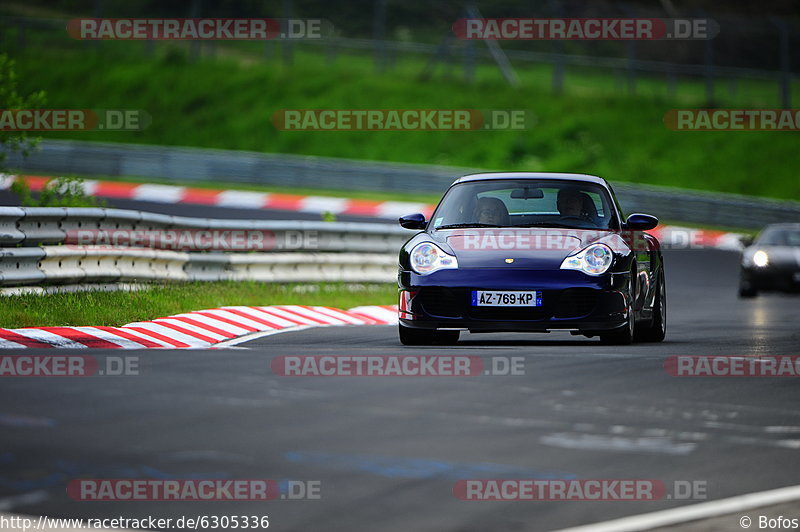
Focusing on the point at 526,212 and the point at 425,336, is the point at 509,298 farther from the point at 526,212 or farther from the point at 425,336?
the point at 526,212

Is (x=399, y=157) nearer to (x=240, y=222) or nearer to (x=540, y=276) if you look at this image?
(x=240, y=222)

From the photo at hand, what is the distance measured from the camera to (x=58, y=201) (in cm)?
1645

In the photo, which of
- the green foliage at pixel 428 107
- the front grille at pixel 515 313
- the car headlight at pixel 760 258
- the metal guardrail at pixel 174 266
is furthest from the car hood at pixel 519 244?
the green foliage at pixel 428 107

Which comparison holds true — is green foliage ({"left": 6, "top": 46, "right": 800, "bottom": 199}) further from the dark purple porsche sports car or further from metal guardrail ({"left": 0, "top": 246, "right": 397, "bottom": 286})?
the dark purple porsche sports car

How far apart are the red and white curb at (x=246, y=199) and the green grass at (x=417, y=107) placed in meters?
8.54

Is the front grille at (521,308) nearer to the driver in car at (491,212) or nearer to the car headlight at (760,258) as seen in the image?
the driver in car at (491,212)

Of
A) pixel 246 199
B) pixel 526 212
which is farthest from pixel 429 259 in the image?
pixel 246 199

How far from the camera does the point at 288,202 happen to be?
31.6m

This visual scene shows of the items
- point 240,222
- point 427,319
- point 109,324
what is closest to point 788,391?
point 427,319

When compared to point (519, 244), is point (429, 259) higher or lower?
lower

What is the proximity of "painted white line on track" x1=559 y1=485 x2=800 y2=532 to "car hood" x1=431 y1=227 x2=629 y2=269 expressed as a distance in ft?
15.9

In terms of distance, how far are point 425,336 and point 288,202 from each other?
20.5 meters

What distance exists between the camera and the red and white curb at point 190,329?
36.6ft

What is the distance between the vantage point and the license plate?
1078 cm
